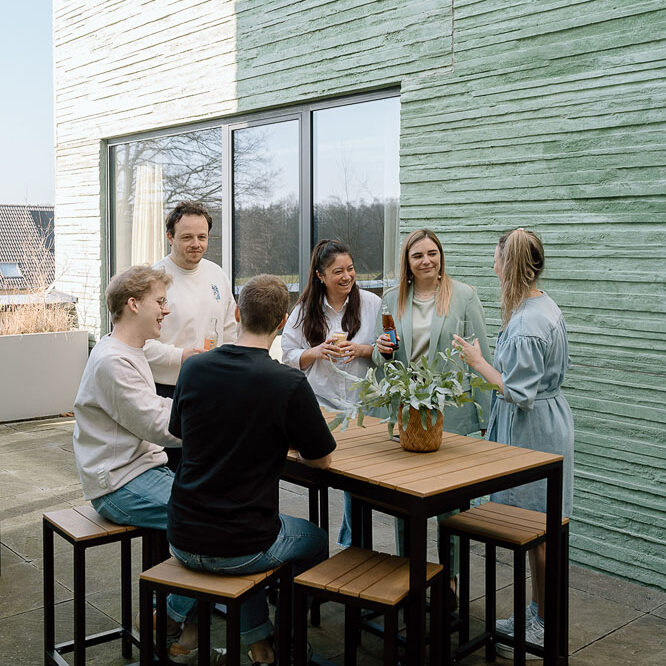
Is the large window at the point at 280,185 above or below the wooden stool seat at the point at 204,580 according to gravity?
above

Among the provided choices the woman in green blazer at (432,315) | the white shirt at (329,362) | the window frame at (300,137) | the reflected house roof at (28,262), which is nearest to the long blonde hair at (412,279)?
the woman in green blazer at (432,315)

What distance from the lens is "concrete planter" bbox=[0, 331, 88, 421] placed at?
764 centimetres

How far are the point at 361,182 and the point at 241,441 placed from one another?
3501 mm

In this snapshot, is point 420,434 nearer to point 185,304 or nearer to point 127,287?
point 127,287

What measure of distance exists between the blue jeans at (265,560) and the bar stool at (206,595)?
0.08 ft

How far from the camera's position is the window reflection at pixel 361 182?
5.46m

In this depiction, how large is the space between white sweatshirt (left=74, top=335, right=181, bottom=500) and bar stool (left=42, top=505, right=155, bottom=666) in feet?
0.42

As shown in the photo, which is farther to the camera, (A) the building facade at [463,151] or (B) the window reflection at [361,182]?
(B) the window reflection at [361,182]

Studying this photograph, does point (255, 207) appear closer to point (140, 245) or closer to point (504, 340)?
point (140, 245)

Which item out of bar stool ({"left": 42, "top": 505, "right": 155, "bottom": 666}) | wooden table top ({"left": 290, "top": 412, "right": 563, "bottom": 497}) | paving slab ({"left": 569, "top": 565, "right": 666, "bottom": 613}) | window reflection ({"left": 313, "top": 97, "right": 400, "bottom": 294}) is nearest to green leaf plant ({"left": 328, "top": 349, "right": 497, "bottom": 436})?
wooden table top ({"left": 290, "top": 412, "right": 563, "bottom": 497})

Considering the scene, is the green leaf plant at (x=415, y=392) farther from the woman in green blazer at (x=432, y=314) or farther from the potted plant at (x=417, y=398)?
the woman in green blazer at (x=432, y=314)

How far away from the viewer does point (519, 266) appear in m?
3.26

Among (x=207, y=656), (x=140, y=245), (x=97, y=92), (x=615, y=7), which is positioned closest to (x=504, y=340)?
(x=207, y=656)

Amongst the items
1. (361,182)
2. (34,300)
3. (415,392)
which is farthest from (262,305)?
(34,300)
